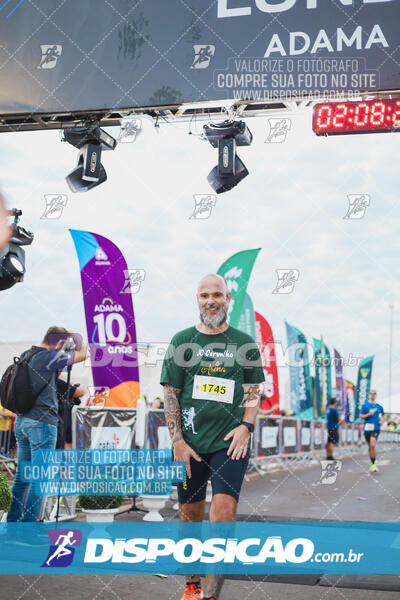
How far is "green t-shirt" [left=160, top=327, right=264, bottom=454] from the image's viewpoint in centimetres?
379

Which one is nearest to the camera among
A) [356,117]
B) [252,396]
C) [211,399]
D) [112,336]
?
[211,399]

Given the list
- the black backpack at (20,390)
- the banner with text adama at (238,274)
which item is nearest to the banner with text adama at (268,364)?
the banner with text adama at (238,274)

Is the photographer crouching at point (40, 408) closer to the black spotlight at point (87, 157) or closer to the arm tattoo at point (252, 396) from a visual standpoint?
the arm tattoo at point (252, 396)

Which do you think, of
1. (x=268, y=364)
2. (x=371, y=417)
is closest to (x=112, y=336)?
(x=268, y=364)

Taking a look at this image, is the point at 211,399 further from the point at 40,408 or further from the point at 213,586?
the point at 40,408

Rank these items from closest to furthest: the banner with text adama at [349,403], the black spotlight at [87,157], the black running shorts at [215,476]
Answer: the black running shorts at [215,476] < the black spotlight at [87,157] < the banner with text adama at [349,403]

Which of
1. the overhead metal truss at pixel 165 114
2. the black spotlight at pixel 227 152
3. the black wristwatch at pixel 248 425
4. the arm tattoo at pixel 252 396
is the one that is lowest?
the black wristwatch at pixel 248 425

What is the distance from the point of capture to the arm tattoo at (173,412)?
383cm

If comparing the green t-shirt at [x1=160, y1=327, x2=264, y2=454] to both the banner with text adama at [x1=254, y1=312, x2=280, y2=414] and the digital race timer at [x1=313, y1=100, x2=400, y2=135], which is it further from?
the banner with text adama at [x1=254, y1=312, x2=280, y2=414]

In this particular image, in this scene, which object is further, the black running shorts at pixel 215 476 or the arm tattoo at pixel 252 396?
the arm tattoo at pixel 252 396

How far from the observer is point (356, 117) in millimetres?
6414

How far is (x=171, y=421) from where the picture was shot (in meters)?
3.86

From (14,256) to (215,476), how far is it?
3692 mm

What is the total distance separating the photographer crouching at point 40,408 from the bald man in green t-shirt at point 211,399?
191 cm
